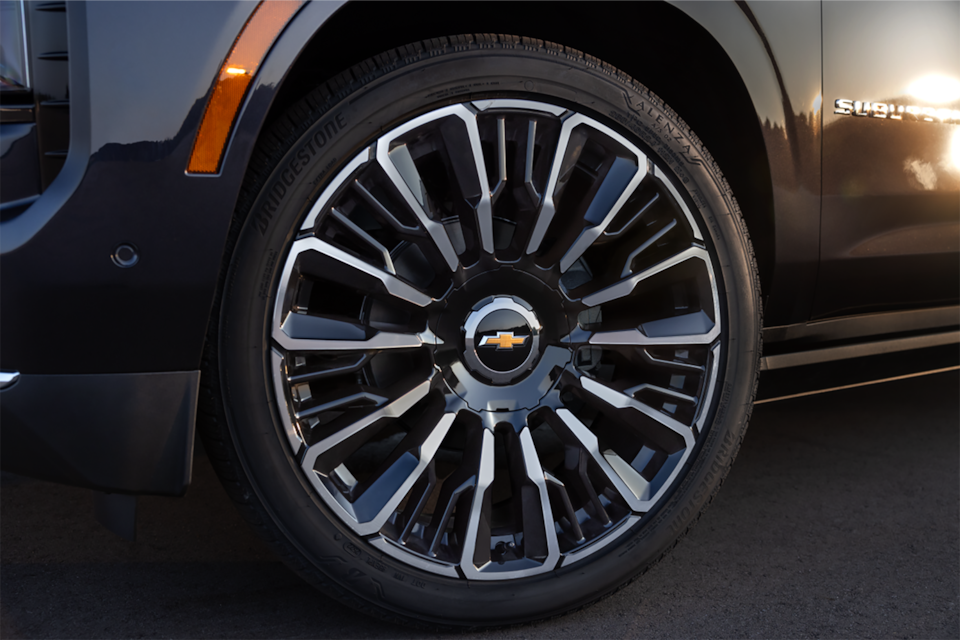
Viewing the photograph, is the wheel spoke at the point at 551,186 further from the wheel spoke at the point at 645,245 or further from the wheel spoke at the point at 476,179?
the wheel spoke at the point at 645,245

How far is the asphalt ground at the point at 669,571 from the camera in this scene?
4.78ft

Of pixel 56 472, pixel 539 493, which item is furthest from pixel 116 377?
pixel 539 493

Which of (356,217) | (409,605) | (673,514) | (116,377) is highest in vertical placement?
(356,217)

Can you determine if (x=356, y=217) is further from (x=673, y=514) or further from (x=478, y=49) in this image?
(x=673, y=514)

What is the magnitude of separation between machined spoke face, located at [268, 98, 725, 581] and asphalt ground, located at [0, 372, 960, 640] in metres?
0.22

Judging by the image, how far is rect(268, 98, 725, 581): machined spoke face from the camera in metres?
1.37

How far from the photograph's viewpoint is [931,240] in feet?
6.08

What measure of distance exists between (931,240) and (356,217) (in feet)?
4.53

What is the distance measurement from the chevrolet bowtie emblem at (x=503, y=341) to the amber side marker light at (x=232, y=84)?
567mm

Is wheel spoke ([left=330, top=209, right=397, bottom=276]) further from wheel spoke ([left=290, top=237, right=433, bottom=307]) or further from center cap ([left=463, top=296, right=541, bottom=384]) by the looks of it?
center cap ([left=463, top=296, right=541, bottom=384])

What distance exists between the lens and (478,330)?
144 centimetres

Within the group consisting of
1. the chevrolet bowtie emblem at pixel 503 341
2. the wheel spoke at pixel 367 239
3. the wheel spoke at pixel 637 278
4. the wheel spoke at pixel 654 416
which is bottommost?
the wheel spoke at pixel 654 416

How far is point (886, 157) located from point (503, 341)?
1.01m

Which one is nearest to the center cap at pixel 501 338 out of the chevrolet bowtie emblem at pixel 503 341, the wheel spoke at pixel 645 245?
the chevrolet bowtie emblem at pixel 503 341
